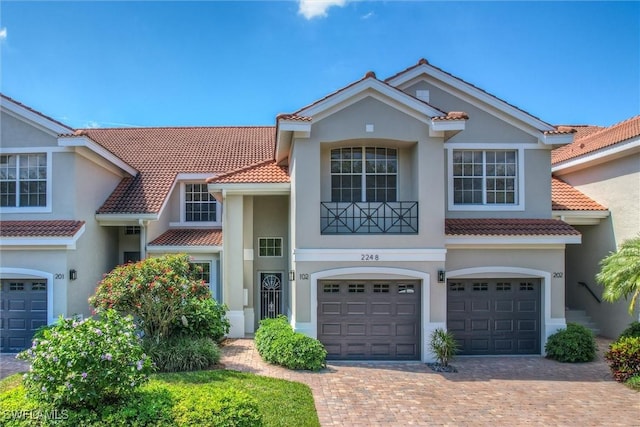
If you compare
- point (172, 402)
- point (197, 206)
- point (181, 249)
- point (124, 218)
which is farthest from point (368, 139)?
point (124, 218)

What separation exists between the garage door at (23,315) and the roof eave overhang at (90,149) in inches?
184

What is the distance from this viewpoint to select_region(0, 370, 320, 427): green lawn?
6695 millimetres

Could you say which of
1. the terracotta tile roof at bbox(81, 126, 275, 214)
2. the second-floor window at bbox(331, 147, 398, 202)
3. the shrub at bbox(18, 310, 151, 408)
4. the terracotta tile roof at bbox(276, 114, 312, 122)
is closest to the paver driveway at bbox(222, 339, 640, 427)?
the shrub at bbox(18, 310, 151, 408)

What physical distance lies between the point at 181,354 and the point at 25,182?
8.87 metres

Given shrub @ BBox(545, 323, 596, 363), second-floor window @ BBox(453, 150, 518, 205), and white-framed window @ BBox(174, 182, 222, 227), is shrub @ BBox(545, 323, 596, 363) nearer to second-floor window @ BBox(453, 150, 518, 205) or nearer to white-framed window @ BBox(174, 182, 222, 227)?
second-floor window @ BBox(453, 150, 518, 205)

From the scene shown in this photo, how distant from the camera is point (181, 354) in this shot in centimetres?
1139

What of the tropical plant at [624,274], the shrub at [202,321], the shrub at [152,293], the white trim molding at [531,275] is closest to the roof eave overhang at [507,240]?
the white trim molding at [531,275]

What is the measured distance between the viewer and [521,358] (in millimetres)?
13297

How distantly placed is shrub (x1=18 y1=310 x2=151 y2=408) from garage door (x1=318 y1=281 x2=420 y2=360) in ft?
21.1

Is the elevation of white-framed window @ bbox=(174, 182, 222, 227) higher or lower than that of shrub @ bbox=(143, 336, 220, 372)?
higher

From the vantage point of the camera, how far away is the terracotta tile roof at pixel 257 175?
14828 mm

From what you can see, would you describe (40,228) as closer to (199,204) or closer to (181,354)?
(199,204)

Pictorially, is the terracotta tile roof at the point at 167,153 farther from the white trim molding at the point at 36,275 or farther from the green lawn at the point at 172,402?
the green lawn at the point at 172,402

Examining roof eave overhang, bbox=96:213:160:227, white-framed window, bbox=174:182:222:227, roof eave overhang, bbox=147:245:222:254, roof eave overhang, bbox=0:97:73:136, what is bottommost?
roof eave overhang, bbox=147:245:222:254
